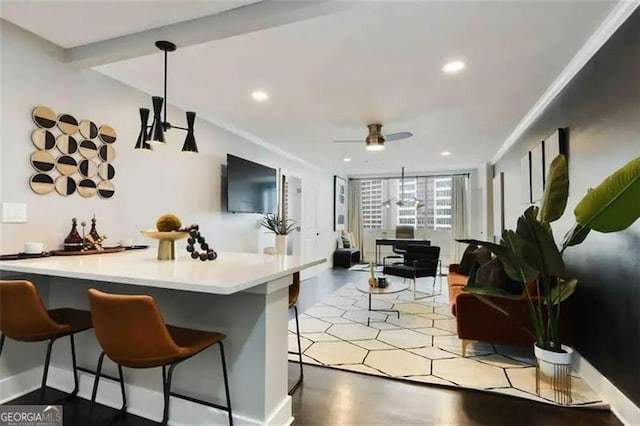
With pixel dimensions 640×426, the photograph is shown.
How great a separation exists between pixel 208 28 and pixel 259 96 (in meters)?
1.32

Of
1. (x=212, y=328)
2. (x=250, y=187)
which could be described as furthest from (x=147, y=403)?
(x=250, y=187)

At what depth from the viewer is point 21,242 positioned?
89.3 inches

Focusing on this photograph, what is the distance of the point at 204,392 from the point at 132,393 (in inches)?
21.4

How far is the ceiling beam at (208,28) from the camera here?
6.11 feet

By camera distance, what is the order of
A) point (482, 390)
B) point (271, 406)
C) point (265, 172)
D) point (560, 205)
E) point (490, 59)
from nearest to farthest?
point (271, 406), point (560, 205), point (482, 390), point (490, 59), point (265, 172)

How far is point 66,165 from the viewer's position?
8.39 ft

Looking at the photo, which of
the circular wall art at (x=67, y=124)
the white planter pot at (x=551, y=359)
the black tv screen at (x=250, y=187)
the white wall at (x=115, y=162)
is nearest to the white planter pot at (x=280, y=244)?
the black tv screen at (x=250, y=187)

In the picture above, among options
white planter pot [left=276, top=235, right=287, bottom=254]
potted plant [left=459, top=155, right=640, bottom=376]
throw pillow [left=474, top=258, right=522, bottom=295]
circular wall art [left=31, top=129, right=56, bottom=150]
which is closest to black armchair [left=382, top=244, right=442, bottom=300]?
white planter pot [left=276, top=235, right=287, bottom=254]

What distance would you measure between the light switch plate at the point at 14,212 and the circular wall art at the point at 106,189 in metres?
0.59

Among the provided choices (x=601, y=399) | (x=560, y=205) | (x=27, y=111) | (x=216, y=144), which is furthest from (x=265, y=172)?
(x=601, y=399)

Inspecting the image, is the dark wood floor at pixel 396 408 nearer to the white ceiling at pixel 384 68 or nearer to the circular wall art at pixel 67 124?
the circular wall art at pixel 67 124

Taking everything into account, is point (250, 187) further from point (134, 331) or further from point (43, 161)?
point (134, 331)

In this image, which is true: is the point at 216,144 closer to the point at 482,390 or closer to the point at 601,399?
the point at 482,390

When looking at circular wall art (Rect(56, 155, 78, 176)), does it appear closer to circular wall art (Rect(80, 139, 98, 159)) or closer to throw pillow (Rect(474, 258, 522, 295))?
circular wall art (Rect(80, 139, 98, 159))
